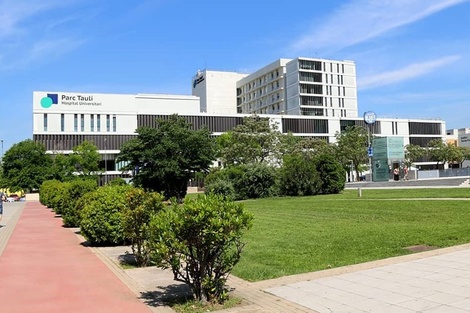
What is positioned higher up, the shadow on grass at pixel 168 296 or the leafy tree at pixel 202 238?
the leafy tree at pixel 202 238

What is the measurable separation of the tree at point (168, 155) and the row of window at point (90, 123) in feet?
171

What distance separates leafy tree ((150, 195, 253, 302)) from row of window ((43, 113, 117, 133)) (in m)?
83.9

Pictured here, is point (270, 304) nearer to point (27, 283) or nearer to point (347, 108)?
point (27, 283)

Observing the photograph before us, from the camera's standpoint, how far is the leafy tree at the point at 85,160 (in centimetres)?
7125

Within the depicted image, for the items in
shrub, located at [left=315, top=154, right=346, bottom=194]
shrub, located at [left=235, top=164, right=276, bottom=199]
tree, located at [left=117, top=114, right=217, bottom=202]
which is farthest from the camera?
shrub, located at [left=235, top=164, right=276, bottom=199]

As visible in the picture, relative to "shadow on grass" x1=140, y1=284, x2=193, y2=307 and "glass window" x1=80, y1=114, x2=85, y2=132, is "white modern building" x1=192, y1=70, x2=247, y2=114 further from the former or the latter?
"shadow on grass" x1=140, y1=284, x2=193, y2=307

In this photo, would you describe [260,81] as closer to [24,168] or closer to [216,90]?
[216,90]

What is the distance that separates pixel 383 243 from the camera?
1070cm

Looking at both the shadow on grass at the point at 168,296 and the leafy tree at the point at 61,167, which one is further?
the leafy tree at the point at 61,167

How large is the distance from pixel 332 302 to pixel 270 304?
868 millimetres

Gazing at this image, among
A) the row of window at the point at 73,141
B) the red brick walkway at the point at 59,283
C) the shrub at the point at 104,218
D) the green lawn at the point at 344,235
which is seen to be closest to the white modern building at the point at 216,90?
the row of window at the point at 73,141

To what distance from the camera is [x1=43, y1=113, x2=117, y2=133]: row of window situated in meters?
83.8

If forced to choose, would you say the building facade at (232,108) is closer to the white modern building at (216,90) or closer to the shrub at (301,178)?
the white modern building at (216,90)

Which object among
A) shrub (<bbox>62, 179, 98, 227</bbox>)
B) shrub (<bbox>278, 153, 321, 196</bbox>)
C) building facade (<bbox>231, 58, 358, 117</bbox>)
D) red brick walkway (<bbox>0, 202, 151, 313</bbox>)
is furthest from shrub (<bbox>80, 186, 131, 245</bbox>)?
building facade (<bbox>231, 58, 358, 117</bbox>)
